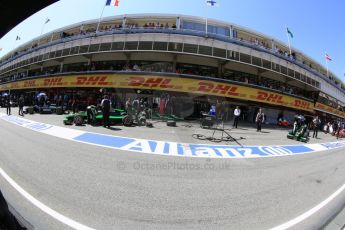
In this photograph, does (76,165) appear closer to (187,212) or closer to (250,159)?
(187,212)

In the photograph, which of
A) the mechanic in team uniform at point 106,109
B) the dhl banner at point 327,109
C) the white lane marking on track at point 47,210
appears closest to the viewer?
the white lane marking on track at point 47,210

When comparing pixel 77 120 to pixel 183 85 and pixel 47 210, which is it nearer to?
pixel 47 210

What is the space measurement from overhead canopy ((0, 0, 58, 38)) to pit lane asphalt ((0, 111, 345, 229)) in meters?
2.63

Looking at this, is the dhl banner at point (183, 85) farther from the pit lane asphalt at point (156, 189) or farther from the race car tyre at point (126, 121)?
the pit lane asphalt at point (156, 189)

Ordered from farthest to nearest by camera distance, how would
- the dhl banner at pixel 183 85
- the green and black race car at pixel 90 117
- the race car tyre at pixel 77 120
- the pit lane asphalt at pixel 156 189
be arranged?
the dhl banner at pixel 183 85, the green and black race car at pixel 90 117, the race car tyre at pixel 77 120, the pit lane asphalt at pixel 156 189

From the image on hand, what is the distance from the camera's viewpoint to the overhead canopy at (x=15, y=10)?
1239 mm

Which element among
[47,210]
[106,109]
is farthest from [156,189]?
[106,109]

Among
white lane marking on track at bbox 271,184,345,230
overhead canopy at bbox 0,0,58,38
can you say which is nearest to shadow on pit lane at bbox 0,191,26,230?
overhead canopy at bbox 0,0,58,38

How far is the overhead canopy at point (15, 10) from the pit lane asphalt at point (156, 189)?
2626mm

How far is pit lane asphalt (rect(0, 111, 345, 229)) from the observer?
3520 millimetres

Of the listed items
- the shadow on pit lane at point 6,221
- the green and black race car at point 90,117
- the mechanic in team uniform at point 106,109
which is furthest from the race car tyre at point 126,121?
the shadow on pit lane at point 6,221

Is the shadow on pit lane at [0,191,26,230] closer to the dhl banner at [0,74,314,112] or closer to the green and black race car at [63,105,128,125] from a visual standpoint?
the green and black race car at [63,105,128,125]

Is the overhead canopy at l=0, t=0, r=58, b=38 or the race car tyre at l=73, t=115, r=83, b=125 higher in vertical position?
the overhead canopy at l=0, t=0, r=58, b=38

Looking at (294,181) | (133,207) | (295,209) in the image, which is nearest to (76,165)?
(133,207)
